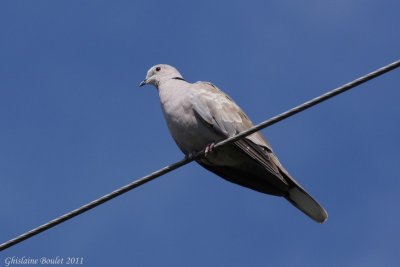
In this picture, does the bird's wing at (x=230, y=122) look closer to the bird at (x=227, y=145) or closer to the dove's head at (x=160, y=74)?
the bird at (x=227, y=145)

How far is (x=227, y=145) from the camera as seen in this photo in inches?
337

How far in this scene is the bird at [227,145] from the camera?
8.52 m

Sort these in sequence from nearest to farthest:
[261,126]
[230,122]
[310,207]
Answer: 1. [261,126]
2. [310,207]
3. [230,122]

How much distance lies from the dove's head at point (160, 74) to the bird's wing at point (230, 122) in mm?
906

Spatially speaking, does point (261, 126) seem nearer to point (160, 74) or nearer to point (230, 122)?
point (230, 122)

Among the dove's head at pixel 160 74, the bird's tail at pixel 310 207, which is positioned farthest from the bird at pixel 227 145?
the dove's head at pixel 160 74

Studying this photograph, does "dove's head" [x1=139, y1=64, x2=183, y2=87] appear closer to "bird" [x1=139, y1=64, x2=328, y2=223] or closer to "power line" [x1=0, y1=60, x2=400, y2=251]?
"bird" [x1=139, y1=64, x2=328, y2=223]

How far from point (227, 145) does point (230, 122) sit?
252 millimetres

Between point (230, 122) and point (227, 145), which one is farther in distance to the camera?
point (230, 122)

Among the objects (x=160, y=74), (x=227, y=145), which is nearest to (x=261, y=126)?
(x=227, y=145)

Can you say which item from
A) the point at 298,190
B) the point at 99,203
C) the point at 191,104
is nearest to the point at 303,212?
the point at 298,190

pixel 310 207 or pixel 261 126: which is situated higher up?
pixel 310 207

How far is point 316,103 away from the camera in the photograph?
6.11 metres

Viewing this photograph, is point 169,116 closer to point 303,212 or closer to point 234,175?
point 234,175
